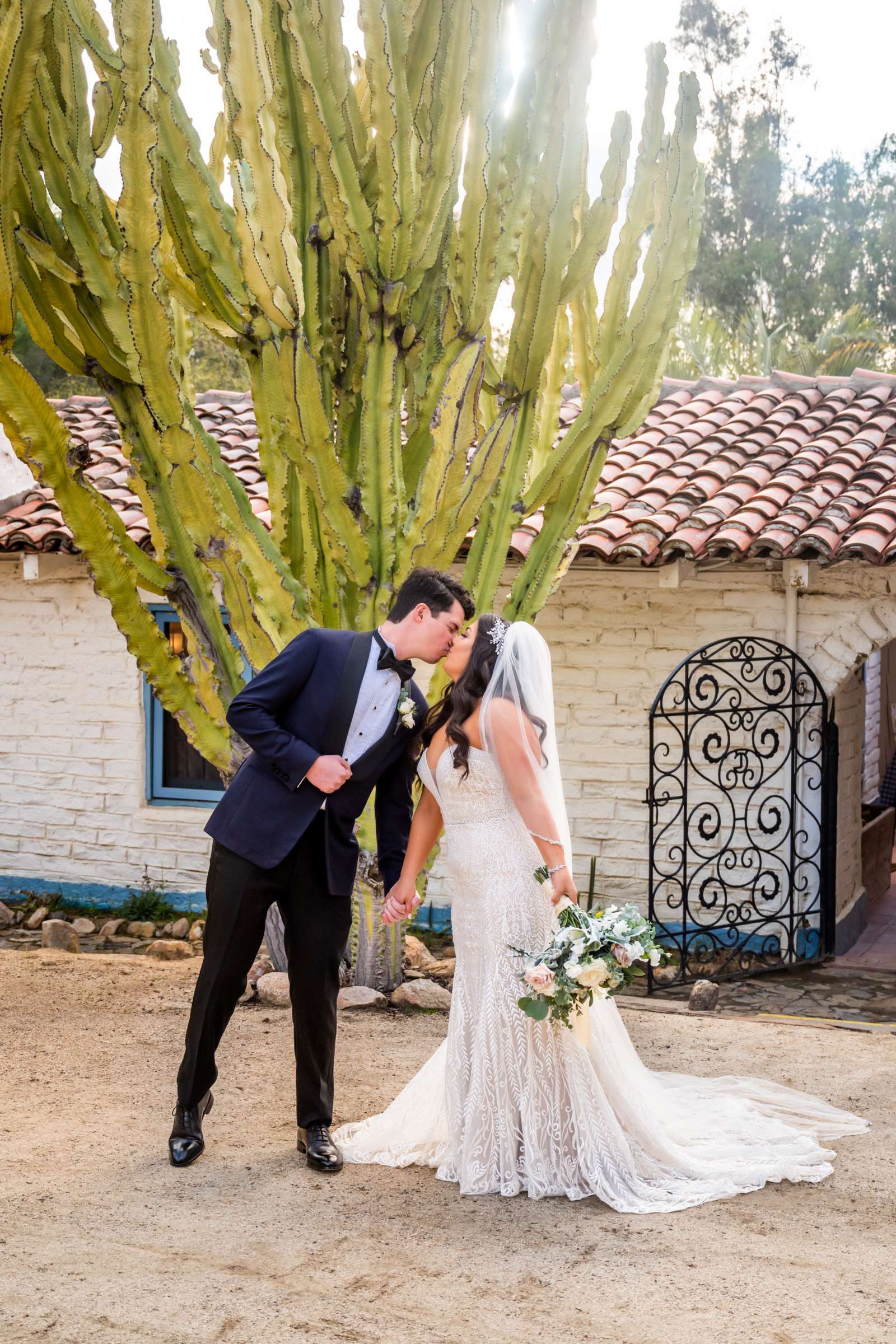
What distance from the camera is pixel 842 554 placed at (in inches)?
317

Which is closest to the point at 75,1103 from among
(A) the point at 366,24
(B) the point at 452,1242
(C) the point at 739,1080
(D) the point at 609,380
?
(B) the point at 452,1242

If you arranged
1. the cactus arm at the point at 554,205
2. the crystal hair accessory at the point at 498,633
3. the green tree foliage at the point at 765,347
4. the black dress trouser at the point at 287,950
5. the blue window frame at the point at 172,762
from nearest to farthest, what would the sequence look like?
the black dress trouser at the point at 287,950 < the crystal hair accessory at the point at 498,633 < the cactus arm at the point at 554,205 < the blue window frame at the point at 172,762 < the green tree foliage at the point at 765,347

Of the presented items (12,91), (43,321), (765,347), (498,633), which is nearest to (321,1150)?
(498,633)

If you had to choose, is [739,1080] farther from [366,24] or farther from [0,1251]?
[366,24]

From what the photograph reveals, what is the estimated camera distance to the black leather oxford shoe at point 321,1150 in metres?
4.40

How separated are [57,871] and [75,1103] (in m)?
5.70

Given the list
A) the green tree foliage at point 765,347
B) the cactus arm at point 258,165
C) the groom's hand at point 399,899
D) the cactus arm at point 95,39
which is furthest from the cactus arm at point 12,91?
the green tree foliage at point 765,347

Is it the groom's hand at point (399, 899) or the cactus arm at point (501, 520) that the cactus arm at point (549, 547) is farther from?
the groom's hand at point (399, 899)

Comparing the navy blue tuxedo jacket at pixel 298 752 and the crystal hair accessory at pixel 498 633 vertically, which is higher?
the crystal hair accessory at pixel 498 633

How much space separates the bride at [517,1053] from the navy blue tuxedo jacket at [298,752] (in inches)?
12.3

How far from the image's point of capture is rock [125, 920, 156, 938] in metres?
9.75

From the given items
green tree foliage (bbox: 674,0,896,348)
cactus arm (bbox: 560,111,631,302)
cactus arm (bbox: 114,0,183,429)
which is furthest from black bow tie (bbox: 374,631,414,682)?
green tree foliage (bbox: 674,0,896,348)

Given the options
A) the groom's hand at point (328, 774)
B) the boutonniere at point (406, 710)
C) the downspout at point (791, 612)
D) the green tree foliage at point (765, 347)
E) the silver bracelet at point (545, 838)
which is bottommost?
the silver bracelet at point (545, 838)

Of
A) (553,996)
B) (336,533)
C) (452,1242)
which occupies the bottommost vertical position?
(452,1242)
